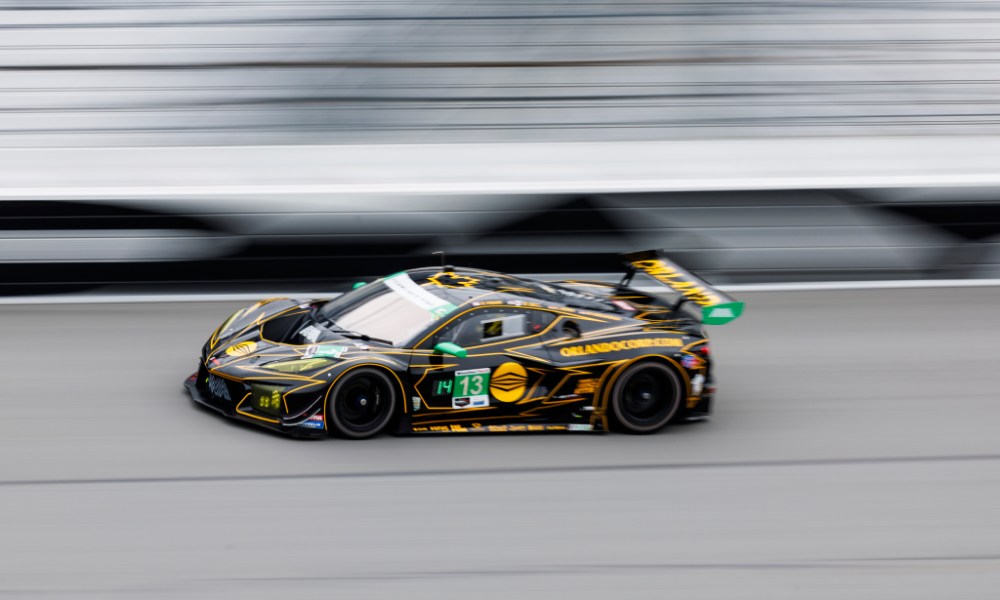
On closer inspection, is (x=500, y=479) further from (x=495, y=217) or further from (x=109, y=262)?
(x=109, y=262)

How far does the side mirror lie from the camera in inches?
283

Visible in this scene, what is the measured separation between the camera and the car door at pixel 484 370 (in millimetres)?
7262

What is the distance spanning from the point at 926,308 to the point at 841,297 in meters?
0.80

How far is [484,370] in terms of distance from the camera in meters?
7.39

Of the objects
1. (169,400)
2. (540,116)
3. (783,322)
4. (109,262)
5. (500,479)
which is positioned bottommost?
(500,479)

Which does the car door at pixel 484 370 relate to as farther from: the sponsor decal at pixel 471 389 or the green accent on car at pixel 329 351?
the green accent on car at pixel 329 351

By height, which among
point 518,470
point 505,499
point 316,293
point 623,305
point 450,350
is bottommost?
point 505,499

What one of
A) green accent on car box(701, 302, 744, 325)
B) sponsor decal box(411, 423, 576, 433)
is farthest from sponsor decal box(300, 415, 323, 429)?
green accent on car box(701, 302, 744, 325)

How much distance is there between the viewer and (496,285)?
26.1ft

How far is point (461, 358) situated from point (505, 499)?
44.6 inches

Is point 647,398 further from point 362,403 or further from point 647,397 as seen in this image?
point 362,403

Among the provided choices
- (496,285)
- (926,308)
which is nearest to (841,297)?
(926,308)

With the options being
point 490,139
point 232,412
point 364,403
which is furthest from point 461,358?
point 490,139

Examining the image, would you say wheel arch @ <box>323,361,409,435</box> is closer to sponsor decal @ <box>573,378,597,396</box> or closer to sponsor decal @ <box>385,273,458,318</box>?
sponsor decal @ <box>385,273,458,318</box>
